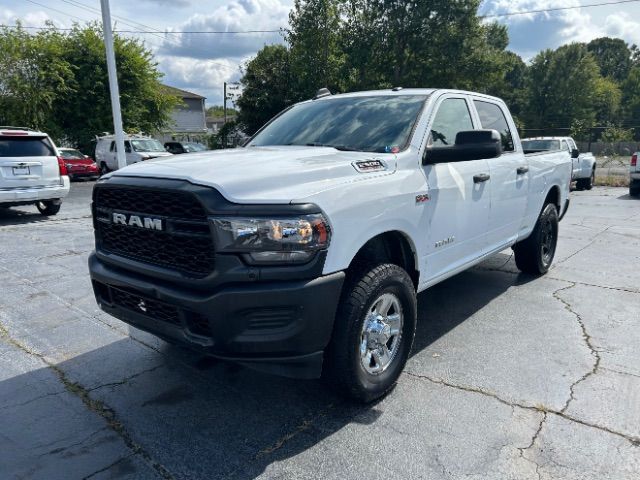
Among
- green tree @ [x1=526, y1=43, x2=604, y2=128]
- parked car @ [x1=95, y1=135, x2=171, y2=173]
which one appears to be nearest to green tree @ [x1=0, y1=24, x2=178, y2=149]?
parked car @ [x1=95, y1=135, x2=171, y2=173]

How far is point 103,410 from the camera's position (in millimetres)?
3109

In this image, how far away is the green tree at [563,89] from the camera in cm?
5384

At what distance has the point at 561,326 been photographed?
14.4 feet

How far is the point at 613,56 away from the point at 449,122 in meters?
105

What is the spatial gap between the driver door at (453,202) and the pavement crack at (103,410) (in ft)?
6.98

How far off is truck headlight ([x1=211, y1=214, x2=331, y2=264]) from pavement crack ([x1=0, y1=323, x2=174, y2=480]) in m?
1.15

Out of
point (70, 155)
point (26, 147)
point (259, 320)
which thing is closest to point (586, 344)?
point (259, 320)

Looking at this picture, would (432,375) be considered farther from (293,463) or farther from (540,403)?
(293,463)

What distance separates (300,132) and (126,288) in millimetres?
1939

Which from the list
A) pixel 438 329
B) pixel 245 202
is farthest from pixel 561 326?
pixel 245 202

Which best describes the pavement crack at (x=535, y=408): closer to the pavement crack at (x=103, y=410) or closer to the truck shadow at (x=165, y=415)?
the truck shadow at (x=165, y=415)

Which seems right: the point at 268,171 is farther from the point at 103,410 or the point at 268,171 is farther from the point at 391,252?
the point at 103,410

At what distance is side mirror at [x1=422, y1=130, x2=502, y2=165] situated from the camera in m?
3.50

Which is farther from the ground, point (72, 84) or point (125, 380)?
point (72, 84)
